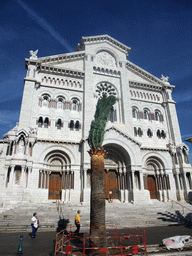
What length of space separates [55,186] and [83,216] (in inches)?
273

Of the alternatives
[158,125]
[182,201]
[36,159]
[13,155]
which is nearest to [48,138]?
[36,159]

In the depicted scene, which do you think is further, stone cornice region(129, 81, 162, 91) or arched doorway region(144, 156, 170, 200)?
stone cornice region(129, 81, 162, 91)

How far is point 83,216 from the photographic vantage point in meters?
15.6

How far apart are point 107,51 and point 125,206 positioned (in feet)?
74.7

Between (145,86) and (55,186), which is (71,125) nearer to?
(55,186)

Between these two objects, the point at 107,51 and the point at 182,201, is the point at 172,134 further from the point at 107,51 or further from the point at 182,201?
the point at 107,51

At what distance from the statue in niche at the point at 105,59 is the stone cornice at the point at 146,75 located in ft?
8.37

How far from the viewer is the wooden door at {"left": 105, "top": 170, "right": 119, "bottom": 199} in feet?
74.5

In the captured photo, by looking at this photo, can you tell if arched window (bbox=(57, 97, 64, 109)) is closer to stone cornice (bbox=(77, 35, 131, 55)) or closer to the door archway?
the door archway

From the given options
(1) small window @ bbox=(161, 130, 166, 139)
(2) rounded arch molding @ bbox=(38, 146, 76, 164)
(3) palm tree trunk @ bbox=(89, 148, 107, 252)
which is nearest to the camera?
(3) palm tree trunk @ bbox=(89, 148, 107, 252)

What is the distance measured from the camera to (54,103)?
949 inches

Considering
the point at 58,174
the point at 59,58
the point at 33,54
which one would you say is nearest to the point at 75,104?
the point at 59,58

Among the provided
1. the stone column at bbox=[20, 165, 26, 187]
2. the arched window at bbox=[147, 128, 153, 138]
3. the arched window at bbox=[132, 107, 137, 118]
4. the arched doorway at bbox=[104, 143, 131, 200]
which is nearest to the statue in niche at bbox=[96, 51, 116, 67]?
the arched window at bbox=[132, 107, 137, 118]

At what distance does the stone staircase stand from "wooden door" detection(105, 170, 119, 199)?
362 centimetres
